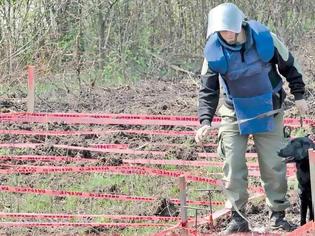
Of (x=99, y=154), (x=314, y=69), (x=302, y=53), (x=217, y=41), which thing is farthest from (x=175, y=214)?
(x=302, y=53)

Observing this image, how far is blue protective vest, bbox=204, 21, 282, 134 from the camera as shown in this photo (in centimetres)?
650

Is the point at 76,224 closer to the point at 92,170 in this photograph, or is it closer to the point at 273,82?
the point at 92,170

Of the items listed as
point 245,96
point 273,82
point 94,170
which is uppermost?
point 273,82

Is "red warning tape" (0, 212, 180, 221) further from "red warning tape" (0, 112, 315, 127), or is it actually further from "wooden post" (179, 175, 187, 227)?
"red warning tape" (0, 112, 315, 127)

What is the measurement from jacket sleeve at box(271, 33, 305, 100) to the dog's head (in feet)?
1.17

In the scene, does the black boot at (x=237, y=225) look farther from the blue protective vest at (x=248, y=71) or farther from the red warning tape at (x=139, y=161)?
the red warning tape at (x=139, y=161)

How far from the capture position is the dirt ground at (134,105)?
33.3 ft

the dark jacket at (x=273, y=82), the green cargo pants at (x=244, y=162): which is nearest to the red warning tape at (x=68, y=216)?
the green cargo pants at (x=244, y=162)

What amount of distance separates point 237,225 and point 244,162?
0.48 metres

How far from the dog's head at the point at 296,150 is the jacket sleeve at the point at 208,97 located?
1.96 ft

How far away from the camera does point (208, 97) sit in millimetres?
6773

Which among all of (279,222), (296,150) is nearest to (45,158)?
(279,222)

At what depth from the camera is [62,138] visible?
35.9ft

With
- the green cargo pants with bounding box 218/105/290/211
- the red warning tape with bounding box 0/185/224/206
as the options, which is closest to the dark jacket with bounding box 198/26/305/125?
the green cargo pants with bounding box 218/105/290/211
